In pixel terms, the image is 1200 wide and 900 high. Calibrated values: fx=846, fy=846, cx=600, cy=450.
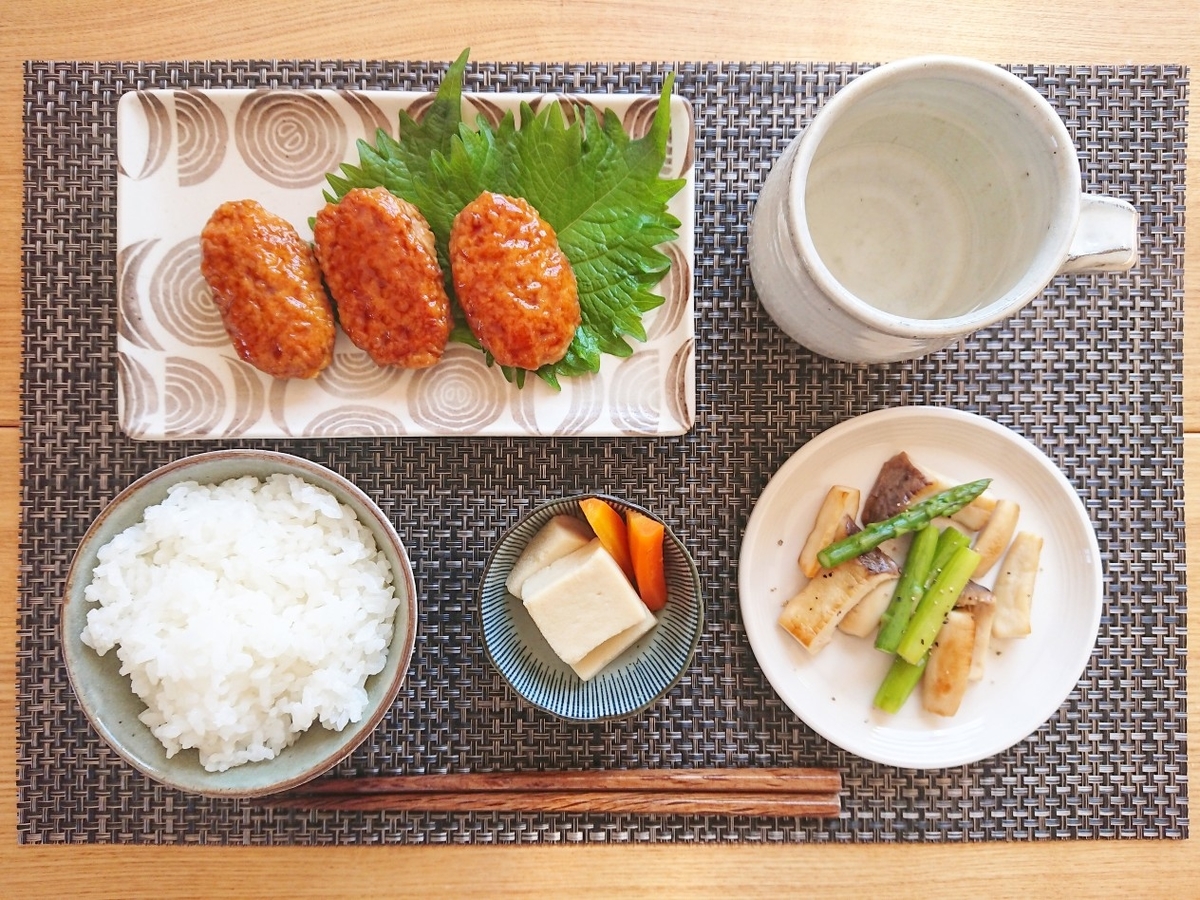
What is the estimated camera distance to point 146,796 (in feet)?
5.46

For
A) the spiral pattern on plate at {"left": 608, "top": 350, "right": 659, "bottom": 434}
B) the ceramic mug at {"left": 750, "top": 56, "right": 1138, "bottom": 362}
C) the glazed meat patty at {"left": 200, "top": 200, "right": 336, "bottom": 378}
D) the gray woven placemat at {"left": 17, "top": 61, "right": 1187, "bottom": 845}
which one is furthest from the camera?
the gray woven placemat at {"left": 17, "top": 61, "right": 1187, "bottom": 845}

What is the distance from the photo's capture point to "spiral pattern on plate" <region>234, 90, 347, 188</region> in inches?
60.2

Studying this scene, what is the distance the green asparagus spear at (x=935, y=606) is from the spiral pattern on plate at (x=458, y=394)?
2.89ft

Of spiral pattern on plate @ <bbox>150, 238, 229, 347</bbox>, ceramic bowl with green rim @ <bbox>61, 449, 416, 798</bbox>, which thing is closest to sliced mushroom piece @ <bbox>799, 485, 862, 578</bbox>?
ceramic bowl with green rim @ <bbox>61, 449, 416, 798</bbox>

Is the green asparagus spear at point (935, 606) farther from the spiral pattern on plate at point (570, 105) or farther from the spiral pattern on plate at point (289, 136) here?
the spiral pattern on plate at point (289, 136)

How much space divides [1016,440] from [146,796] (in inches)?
72.4

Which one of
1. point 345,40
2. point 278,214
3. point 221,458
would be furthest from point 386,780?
point 345,40

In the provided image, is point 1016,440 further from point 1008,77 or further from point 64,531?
point 64,531

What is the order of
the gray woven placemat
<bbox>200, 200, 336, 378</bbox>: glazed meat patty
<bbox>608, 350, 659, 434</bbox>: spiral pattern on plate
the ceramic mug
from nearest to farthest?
the ceramic mug
<bbox>200, 200, 336, 378</bbox>: glazed meat patty
<bbox>608, 350, 659, 434</bbox>: spiral pattern on plate
the gray woven placemat

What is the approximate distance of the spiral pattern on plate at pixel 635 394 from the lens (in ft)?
Answer: 5.07

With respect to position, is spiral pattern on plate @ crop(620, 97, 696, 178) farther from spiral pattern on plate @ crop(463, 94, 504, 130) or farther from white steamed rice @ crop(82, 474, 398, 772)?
white steamed rice @ crop(82, 474, 398, 772)

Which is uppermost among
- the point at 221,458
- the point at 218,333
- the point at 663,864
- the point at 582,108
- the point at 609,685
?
the point at 582,108

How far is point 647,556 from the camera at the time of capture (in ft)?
4.99

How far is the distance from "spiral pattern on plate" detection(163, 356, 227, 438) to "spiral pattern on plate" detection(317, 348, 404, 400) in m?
0.20
